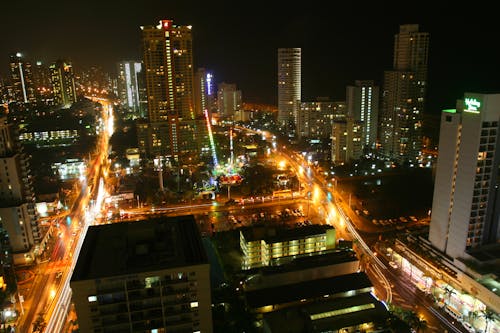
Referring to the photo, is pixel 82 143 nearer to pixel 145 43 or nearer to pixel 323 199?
pixel 145 43

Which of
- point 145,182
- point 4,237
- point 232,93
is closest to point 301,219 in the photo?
point 145,182

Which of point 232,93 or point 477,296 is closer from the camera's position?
point 477,296

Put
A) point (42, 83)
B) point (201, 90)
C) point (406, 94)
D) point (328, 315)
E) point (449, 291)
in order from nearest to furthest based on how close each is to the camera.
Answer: point (328, 315) < point (449, 291) < point (406, 94) < point (201, 90) < point (42, 83)

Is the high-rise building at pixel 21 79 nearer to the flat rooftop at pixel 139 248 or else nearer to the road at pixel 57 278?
the road at pixel 57 278

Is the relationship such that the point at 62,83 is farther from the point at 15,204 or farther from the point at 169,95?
the point at 15,204

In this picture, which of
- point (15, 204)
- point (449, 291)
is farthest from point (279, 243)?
point (15, 204)

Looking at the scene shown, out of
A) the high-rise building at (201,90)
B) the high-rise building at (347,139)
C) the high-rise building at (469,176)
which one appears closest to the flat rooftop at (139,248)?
the high-rise building at (469,176)
